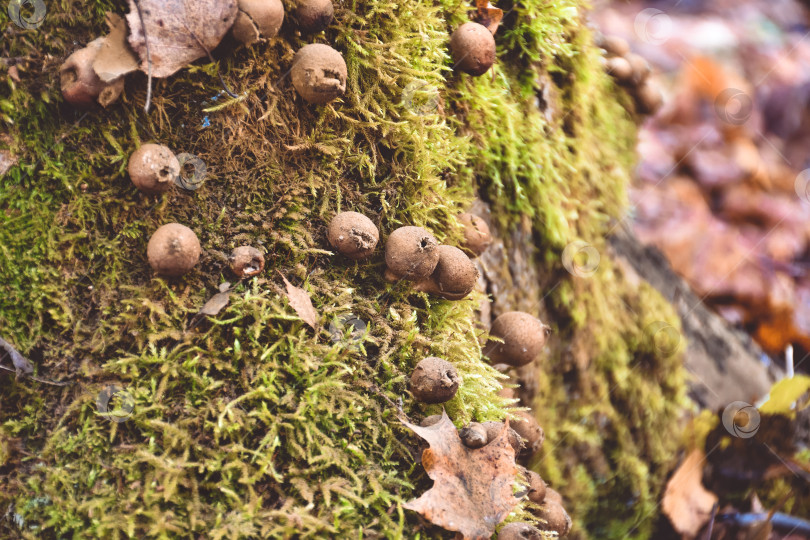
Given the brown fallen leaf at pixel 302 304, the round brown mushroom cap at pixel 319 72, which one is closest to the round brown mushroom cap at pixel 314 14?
the round brown mushroom cap at pixel 319 72

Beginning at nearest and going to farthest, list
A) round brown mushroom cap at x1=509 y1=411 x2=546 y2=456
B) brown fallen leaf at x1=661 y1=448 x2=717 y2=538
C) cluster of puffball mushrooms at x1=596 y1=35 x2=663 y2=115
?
round brown mushroom cap at x1=509 y1=411 x2=546 y2=456 → brown fallen leaf at x1=661 y1=448 x2=717 y2=538 → cluster of puffball mushrooms at x1=596 y1=35 x2=663 y2=115

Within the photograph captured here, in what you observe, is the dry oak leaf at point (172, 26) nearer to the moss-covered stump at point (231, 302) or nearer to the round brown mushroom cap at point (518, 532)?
the moss-covered stump at point (231, 302)

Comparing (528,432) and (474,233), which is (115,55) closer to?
(474,233)

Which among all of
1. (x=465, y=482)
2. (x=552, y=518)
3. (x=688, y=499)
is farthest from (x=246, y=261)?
(x=688, y=499)

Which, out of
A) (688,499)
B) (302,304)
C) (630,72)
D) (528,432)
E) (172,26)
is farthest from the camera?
(630,72)

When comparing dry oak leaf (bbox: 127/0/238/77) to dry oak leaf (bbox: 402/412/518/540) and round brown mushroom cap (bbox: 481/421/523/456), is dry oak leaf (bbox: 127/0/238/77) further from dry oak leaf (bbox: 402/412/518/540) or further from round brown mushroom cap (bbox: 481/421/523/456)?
round brown mushroom cap (bbox: 481/421/523/456)

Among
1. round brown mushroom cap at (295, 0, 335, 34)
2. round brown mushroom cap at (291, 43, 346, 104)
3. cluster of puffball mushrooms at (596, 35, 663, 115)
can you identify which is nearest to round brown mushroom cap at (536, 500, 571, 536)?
round brown mushroom cap at (291, 43, 346, 104)
